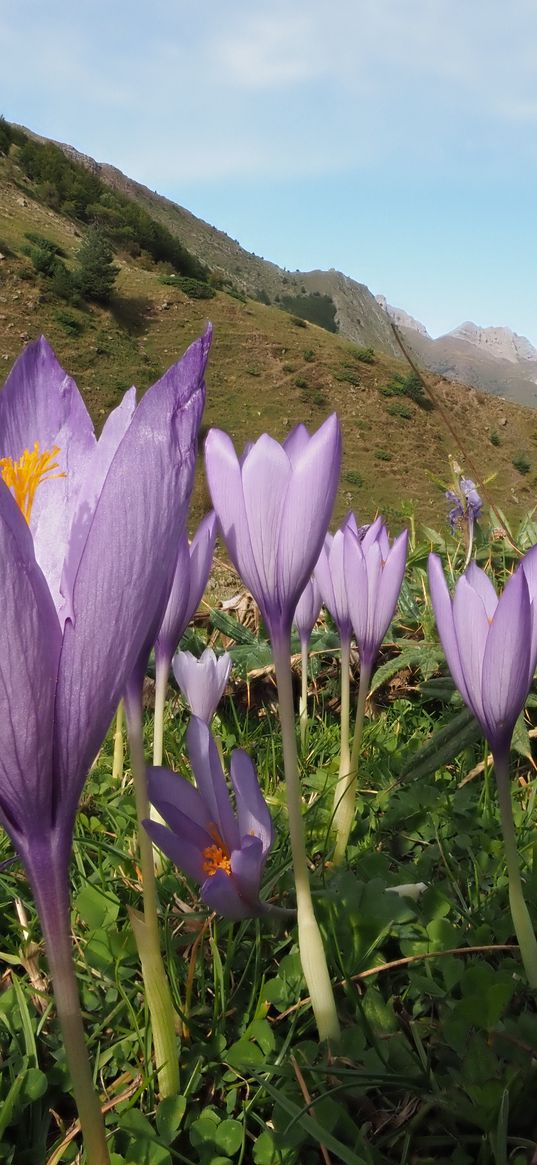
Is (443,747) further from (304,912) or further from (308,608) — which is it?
(304,912)

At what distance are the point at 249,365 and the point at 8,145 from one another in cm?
2243

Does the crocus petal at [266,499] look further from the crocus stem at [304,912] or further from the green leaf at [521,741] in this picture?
the green leaf at [521,741]

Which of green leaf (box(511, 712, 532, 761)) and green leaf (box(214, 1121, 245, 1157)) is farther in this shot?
green leaf (box(511, 712, 532, 761))

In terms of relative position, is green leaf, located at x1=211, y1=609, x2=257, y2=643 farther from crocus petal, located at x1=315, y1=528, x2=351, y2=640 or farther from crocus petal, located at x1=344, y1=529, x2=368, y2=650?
crocus petal, located at x1=344, y1=529, x2=368, y2=650

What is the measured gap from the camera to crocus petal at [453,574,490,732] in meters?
0.78

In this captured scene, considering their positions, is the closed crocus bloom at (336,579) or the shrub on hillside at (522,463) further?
the shrub on hillside at (522,463)

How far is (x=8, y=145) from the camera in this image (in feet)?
159

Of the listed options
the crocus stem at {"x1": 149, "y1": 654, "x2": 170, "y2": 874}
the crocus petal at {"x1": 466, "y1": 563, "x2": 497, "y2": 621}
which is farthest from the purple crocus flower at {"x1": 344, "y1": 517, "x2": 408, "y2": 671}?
the crocus stem at {"x1": 149, "y1": 654, "x2": 170, "y2": 874}

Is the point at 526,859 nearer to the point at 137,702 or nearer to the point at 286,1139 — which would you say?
the point at 286,1139

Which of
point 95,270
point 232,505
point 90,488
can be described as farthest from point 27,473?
point 95,270

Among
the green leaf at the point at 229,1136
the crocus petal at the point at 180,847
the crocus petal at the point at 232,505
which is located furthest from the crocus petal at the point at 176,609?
the green leaf at the point at 229,1136

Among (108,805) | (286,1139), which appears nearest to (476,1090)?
(286,1139)

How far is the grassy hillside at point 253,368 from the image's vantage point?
3709 cm

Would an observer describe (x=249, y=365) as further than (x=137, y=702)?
Yes
